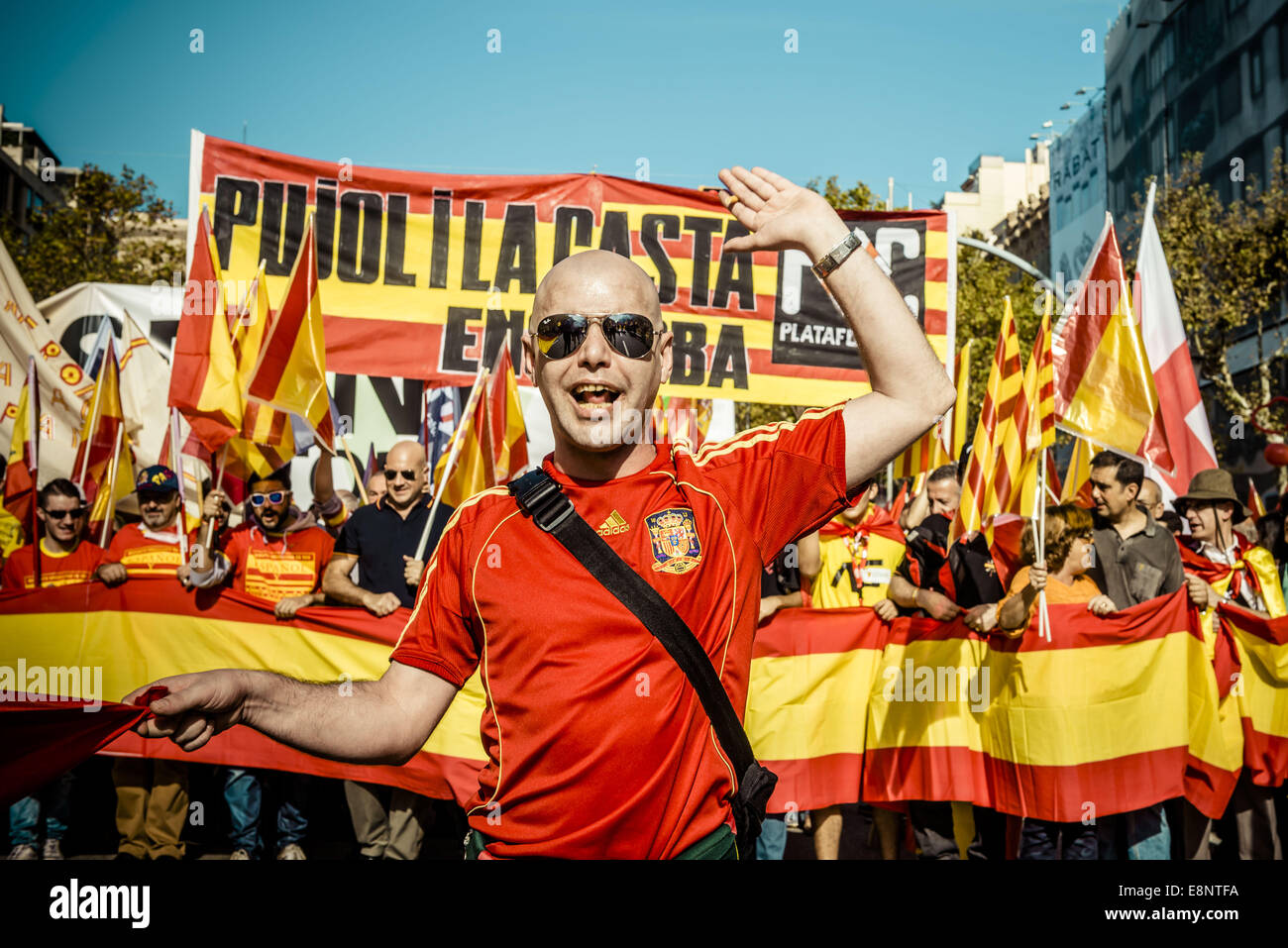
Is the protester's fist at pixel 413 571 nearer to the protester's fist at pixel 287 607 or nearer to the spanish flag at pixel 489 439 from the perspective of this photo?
the protester's fist at pixel 287 607

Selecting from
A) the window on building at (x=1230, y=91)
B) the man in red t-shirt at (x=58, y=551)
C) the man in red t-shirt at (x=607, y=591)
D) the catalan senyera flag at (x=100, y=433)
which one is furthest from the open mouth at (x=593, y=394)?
the window on building at (x=1230, y=91)

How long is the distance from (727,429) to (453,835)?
764 centimetres

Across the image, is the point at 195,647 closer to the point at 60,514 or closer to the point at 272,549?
the point at 272,549

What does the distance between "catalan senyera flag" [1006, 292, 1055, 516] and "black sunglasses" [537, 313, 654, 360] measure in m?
4.42

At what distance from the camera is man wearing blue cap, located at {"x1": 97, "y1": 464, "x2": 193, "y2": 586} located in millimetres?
6777

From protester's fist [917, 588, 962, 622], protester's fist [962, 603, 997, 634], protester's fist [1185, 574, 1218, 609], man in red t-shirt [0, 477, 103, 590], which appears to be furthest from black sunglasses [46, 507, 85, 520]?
protester's fist [1185, 574, 1218, 609]

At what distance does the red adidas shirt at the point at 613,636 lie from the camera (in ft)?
7.05

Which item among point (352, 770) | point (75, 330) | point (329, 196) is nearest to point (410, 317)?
point (329, 196)

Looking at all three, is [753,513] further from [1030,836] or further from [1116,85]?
[1116,85]

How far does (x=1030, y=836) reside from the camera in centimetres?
569

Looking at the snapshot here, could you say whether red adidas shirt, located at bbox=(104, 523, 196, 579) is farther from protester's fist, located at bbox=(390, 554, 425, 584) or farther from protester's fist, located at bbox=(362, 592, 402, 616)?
protester's fist, located at bbox=(390, 554, 425, 584)

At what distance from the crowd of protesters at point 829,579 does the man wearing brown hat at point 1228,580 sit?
1cm

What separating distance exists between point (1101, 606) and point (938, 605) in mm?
825

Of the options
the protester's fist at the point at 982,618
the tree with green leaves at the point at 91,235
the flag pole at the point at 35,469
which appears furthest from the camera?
the tree with green leaves at the point at 91,235
